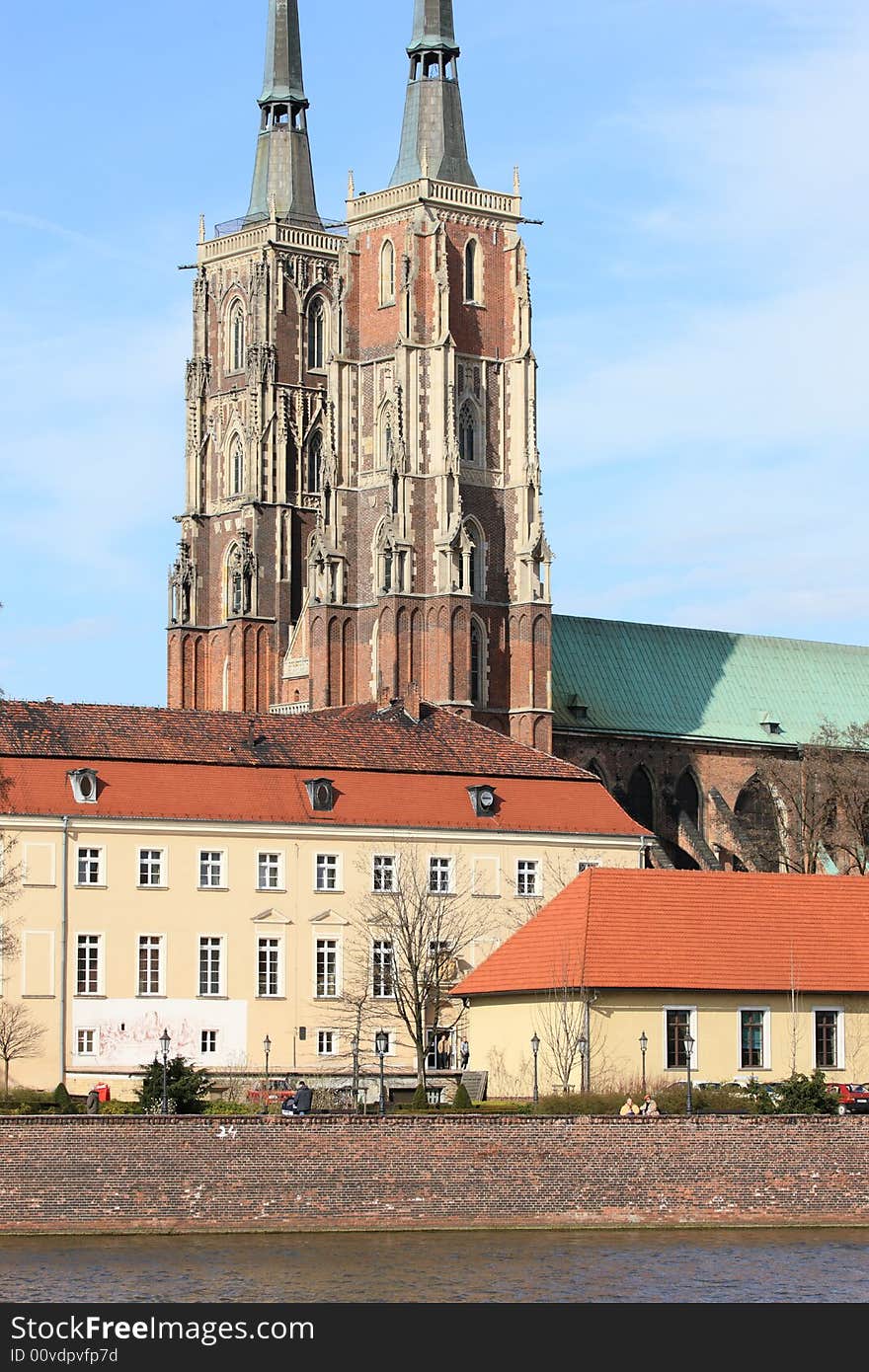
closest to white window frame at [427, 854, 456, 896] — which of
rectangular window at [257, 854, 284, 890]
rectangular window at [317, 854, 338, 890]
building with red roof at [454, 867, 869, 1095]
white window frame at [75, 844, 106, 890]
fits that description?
rectangular window at [317, 854, 338, 890]

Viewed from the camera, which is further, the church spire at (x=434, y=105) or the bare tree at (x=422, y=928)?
the church spire at (x=434, y=105)

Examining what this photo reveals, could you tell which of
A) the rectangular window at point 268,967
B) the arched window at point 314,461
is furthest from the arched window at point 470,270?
the rectangular window at point 268,967

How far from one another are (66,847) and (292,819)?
6.84m

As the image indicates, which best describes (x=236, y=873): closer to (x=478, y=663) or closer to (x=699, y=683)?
(x=478, y=663)

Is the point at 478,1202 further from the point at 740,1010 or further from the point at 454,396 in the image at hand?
the point at 454,396

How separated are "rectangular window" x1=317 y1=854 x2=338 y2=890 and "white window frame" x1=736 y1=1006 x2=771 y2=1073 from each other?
16.3 metres

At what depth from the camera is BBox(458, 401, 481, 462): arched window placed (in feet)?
401

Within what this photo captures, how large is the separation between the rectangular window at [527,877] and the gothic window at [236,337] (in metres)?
55.4

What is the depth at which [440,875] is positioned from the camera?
278ft

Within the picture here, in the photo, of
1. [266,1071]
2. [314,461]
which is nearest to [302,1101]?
[266,1071]

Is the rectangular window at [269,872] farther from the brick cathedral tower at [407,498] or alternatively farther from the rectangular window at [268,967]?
the brick cathedral tower at [407,498]

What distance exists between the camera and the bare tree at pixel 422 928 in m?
82.2

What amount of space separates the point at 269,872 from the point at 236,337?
60642 millimetres

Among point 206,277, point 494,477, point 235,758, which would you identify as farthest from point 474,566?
point 235,758
